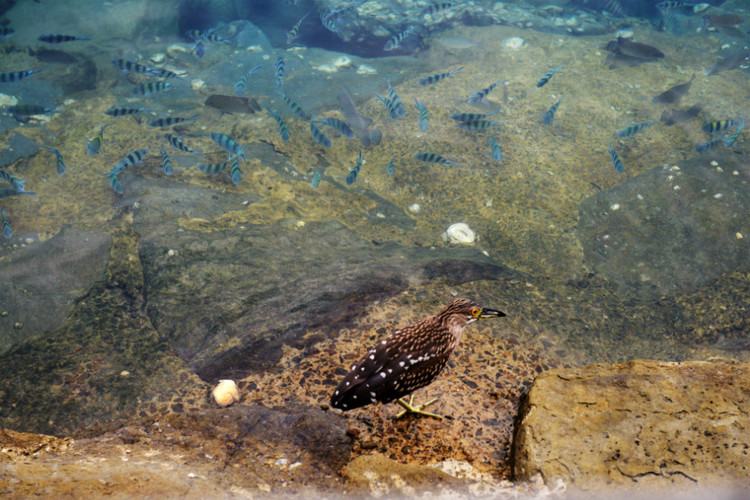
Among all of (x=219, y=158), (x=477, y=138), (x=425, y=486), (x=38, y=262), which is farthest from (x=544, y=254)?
(x=38, y=262)

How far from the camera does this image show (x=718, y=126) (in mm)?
6180

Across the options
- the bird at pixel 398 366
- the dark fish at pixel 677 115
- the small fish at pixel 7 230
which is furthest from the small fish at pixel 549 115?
the small fish at pixel 7 230

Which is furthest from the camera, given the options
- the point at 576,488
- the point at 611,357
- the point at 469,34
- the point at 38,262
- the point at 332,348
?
the point at 469,34

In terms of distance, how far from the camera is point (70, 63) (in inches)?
375

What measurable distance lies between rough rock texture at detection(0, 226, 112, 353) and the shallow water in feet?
0.07

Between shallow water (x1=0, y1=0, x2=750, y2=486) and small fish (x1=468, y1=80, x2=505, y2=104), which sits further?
small fish (x1=468, y1=80, x2=505, y2=104)

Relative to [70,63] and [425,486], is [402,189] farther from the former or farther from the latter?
[70,63]

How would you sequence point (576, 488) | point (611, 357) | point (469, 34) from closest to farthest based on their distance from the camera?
point (576, 488), point (611, 357), point (469, 34)

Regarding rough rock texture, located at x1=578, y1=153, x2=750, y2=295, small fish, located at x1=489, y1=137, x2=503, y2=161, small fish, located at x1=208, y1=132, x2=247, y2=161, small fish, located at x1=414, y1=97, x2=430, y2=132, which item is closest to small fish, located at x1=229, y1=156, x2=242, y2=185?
small fish, located at x1=208, y1=132, x2=247, y2=161

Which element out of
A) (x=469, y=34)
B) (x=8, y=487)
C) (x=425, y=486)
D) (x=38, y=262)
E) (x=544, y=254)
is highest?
(x=469, y=34)

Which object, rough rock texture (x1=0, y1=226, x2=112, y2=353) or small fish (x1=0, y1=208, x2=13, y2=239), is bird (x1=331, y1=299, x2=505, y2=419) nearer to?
rough rock texture (x1=0, y1=226, x2=112, y2=353)

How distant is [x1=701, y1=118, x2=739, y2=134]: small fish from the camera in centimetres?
605

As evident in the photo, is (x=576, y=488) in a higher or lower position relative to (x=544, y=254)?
higher

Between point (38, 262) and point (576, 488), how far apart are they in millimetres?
5247
